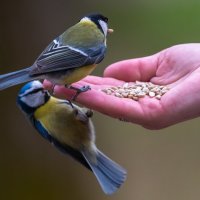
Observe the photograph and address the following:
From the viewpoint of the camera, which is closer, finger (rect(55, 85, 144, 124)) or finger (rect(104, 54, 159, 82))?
finger (rect(55, 85, 144, 124))

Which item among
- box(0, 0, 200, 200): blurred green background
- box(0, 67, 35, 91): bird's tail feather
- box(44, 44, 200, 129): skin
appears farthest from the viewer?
box(0, 0, 200, 200): blurred green background

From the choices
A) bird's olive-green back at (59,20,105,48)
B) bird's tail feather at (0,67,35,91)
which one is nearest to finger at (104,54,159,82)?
bird's olive-green back at (59,20,105,48)

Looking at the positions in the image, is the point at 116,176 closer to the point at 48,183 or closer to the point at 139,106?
the point at 139,106

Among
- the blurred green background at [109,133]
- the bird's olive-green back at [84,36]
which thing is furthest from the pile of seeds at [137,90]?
the blurred green background at [109,133]

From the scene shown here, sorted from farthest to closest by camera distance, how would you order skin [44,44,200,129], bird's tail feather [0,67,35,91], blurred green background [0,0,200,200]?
blurred green background [0,0,200,200], skin [44,44,200,129], bird's tail feather [0,67,35,91]

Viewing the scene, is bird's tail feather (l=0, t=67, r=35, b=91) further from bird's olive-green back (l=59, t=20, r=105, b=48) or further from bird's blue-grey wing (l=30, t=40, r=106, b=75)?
bird's olive-green back (l=59, t=20, r=105, b=48)

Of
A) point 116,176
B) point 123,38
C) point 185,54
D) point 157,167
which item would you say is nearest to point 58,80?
point 116,176

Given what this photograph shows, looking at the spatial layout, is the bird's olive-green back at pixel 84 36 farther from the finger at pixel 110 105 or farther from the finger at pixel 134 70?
the finger at pixel 134 70
